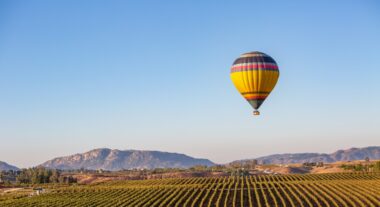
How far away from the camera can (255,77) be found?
56500mm

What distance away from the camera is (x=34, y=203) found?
229 ft

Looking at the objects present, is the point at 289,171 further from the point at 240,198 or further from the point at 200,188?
the point at 240,198

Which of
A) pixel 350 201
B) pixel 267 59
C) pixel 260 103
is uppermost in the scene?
pixel 267 59

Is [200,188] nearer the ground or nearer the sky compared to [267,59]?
nearer the ground

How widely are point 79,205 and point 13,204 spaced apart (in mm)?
10239

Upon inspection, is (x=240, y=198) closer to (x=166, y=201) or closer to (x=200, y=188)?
(x=166, y=201)

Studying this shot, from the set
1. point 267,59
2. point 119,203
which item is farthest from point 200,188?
point 267,59

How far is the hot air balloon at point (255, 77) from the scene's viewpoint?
2224 inches

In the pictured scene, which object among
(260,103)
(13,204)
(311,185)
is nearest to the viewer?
(260,103)

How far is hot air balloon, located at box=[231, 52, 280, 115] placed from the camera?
185 feet

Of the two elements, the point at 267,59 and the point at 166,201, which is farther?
the point at 166,201

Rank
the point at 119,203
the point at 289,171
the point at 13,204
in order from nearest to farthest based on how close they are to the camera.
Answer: the point at 119,203, the point at 13,204, the point at 289,171

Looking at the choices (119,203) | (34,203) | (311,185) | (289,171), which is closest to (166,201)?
(119,203)

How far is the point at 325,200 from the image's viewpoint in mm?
61000
